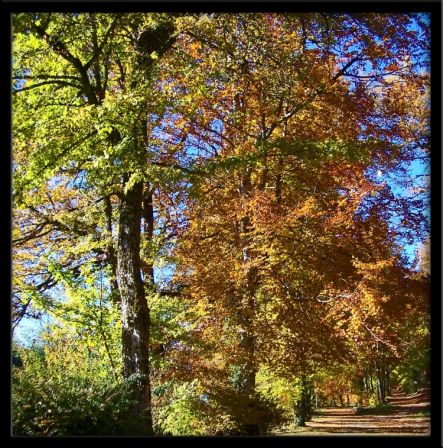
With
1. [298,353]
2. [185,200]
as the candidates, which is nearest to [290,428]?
[298,353]

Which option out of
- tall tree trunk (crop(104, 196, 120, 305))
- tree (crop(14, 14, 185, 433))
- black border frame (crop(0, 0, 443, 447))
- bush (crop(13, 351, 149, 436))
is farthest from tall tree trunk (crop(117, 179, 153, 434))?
black border frame (crop(0, 0, 443, 447))

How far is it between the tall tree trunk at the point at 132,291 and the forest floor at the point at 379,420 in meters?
1.64

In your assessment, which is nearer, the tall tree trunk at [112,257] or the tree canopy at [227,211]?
the tree canopy at [227,211]

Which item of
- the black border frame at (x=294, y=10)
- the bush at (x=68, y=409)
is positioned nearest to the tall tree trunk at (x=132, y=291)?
the bush at (x=68, y=409)

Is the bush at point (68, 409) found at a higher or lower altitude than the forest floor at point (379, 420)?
higher

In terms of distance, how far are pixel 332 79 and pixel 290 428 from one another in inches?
135

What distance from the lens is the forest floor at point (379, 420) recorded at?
4027 mm

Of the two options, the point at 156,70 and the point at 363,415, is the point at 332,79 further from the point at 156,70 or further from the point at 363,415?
the point at 363,415

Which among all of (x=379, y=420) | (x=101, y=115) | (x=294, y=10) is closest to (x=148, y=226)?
(x=101, y=115)

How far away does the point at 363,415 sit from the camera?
16.3 feet

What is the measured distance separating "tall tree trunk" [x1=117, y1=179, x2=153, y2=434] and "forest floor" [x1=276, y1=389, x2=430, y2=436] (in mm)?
1639

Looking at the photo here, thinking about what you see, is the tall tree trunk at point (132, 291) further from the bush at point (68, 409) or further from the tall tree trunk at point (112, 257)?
the bush at point (68, 409)

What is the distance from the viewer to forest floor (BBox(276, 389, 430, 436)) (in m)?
4.03

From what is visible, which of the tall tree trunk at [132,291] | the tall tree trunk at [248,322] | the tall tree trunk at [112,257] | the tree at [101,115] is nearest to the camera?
the tree at [101,115]
